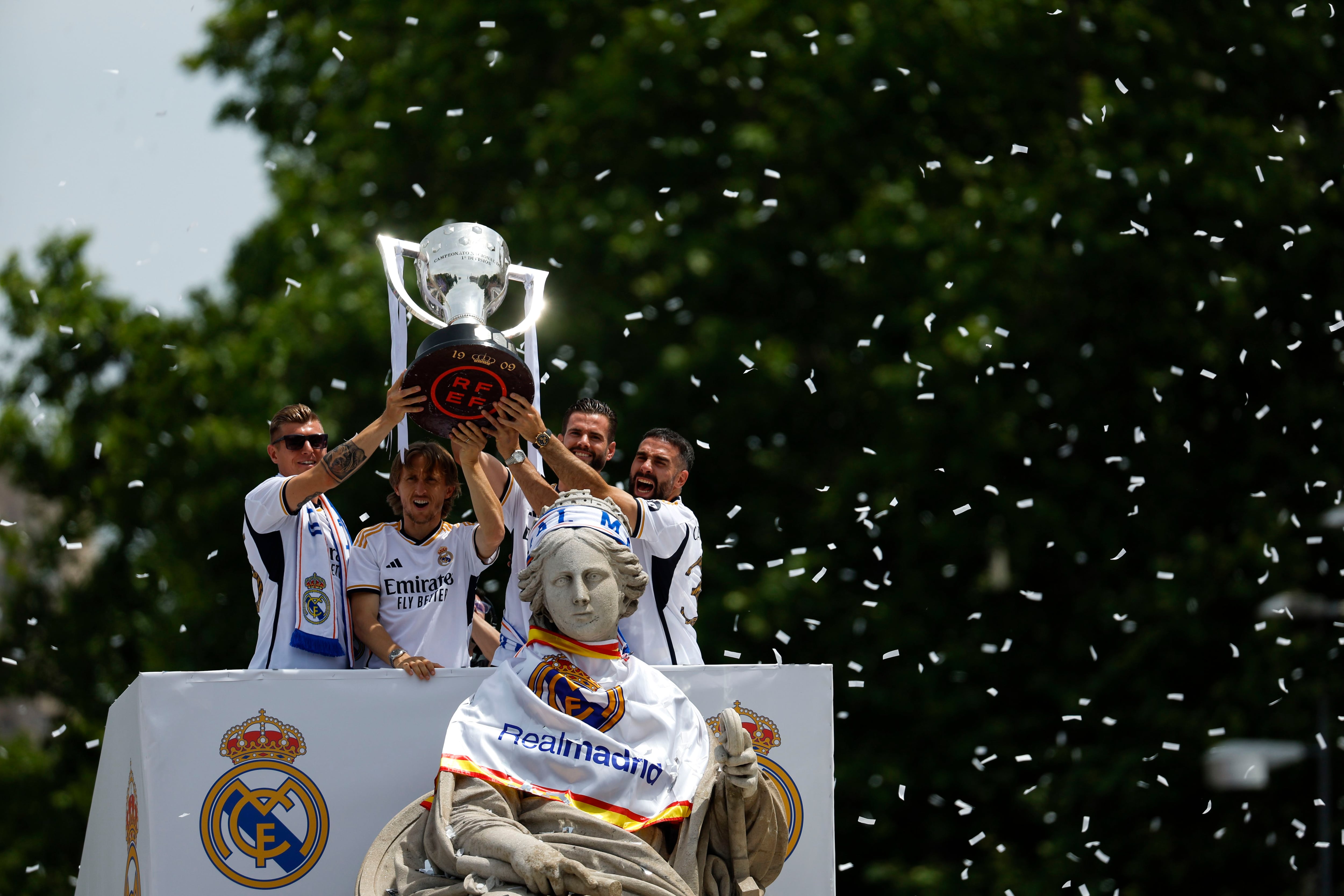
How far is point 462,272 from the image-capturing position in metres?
6.52

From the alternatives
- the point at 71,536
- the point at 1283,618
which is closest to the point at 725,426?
the point at 1283,618

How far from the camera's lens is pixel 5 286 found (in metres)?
17.2

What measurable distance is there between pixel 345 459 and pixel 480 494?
1.74 ft

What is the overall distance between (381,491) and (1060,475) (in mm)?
5337

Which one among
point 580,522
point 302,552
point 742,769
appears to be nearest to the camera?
point 742,769

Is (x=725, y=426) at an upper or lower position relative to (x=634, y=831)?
upper

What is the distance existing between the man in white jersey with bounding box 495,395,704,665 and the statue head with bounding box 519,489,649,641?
2.90ft

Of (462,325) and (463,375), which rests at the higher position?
(462,325)

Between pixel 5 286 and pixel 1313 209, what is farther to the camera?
pixel 5 286

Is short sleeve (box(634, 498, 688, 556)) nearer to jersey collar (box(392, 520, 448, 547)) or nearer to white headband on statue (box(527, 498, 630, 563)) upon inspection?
jersey collar (box(392, 520, 448, 547))

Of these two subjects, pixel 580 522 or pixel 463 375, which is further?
pixel 463 375

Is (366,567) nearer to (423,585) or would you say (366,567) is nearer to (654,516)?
(423,585)

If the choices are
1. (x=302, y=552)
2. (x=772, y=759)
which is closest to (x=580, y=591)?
(x=772, y=759)

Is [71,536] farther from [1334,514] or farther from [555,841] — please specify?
[555,841]
